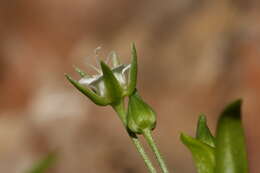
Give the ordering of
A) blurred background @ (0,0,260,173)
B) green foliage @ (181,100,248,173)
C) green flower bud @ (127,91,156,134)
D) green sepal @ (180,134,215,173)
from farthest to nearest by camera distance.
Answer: blurred background @ (0,0,260,173) < green flower bud @ (127,91,156,134) < green sepal @ (180,134,215,173) < green foliage @ (181,100,248,173)

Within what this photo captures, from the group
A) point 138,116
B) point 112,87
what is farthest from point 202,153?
point 112,87

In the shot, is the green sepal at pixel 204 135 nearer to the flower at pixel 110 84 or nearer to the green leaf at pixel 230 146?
the green leaf at pixel 230 146

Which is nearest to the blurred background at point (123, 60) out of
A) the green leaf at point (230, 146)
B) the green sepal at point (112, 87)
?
the green sepal at point (112, 87)

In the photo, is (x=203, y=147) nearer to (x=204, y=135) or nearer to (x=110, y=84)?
(x=204, y=135)

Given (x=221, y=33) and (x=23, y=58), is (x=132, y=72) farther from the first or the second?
(x=23, y=58)

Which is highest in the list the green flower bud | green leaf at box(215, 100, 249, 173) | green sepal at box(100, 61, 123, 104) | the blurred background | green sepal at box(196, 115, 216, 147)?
the blurred background

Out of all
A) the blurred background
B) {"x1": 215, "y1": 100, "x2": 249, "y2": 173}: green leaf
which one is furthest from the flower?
the blurred background

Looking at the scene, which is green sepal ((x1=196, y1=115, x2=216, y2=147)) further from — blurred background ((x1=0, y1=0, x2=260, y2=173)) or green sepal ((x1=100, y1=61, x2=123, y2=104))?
blurred background ((x1=0, y1=0, x2=260, y2=173))
